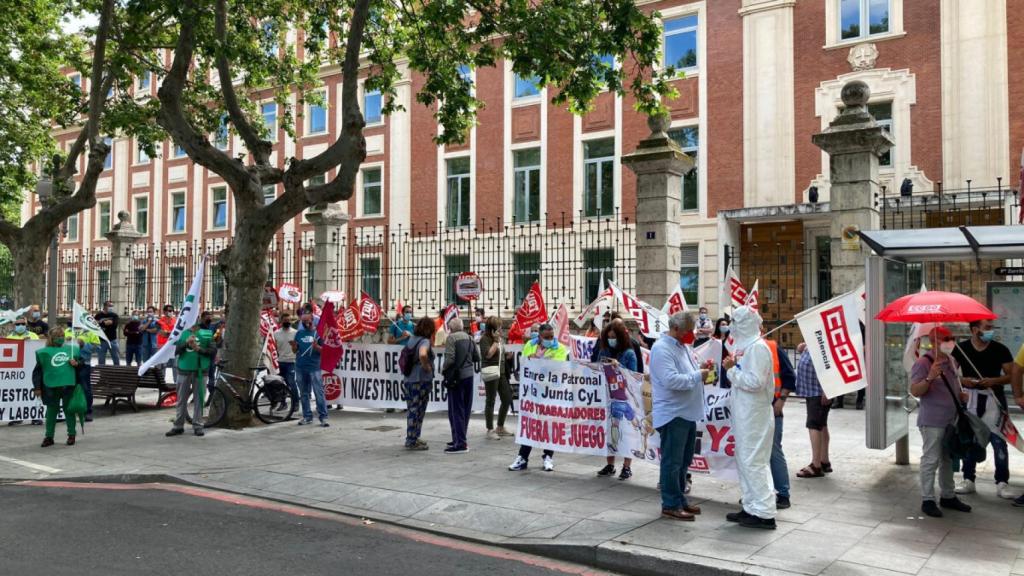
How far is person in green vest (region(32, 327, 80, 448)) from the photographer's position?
35.7ft

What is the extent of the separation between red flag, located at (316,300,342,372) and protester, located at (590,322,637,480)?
17.7 ft

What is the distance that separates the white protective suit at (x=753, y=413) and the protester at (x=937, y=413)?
5.09 ft

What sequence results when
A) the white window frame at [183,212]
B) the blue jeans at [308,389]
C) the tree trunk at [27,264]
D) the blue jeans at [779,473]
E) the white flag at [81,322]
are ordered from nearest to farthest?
the blue jeans at [779,473] < the white flag at [81,322] < the blue jeans at [308,389] < the tree trunk at [27,264] < the white window frame at [183,212]

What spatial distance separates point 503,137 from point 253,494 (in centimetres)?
2230

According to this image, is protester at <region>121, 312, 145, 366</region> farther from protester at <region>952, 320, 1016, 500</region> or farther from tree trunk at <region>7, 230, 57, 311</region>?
protester at <region>952, 320, 1016, 500</region>

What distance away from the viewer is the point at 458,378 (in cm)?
1009

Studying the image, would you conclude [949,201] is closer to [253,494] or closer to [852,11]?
[852,11]

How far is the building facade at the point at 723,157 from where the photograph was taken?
808 inches

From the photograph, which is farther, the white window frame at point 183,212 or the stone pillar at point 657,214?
the white window frame at point 183,212

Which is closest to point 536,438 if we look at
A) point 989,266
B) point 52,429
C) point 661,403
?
point 661,403

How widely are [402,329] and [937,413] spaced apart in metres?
10.1

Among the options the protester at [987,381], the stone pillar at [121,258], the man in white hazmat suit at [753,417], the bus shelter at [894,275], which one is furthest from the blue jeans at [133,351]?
the protester at [987,381]

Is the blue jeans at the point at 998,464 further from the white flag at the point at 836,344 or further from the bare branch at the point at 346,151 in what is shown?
the bare branch at the point at 346,151

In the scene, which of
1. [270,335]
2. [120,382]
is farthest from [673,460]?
[120,382]
